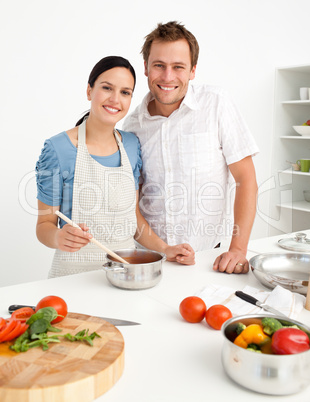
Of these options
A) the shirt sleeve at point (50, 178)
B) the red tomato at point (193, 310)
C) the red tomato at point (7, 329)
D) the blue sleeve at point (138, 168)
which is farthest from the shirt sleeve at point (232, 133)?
the red tomato at point (7, 329)

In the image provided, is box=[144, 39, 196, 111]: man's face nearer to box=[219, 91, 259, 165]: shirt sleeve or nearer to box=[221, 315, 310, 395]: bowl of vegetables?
box=[219, 91, 259, 165]: shirt sleeve

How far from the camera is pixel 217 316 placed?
108 cm

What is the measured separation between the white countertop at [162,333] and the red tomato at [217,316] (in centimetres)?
2

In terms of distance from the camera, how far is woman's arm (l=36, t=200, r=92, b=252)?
53.2 inches

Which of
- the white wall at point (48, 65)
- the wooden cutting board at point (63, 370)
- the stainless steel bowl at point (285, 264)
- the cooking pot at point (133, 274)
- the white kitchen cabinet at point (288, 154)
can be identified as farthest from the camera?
the white kitchen cabinet at point (288, 154)

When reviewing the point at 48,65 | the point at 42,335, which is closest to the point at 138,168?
the point at 42,335

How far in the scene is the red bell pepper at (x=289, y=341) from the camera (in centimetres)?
80

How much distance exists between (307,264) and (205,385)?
75 centimetres

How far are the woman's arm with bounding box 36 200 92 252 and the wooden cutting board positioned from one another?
439mm

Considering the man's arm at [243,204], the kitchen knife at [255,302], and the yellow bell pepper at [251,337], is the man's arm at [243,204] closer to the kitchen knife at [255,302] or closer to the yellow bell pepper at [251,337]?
the kitchen knife at [255,302]

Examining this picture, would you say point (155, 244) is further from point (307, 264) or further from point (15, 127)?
point (15, 127)

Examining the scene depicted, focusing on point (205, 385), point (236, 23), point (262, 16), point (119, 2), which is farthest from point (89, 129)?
point (262, 16)

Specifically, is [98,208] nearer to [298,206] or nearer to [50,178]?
[50,178]

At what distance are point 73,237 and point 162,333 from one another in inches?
17.6
